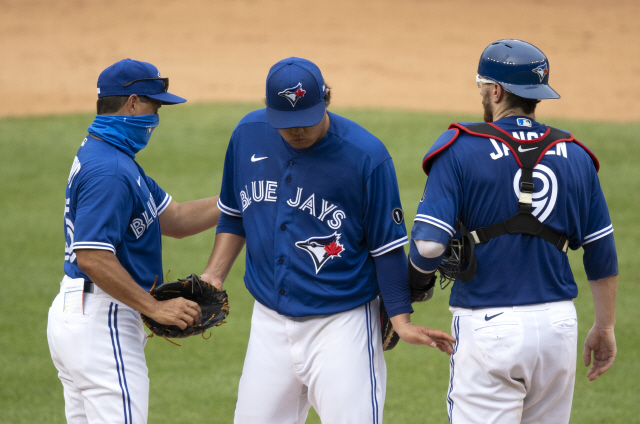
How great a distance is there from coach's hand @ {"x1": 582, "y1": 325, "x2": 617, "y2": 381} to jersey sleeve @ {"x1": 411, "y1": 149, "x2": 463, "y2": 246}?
0.93 meters

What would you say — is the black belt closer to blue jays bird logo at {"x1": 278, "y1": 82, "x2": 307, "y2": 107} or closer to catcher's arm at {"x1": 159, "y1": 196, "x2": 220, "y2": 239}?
catcher's arm at {"x1": 159, "y1": 196, "x2": 220, "y2": 239}

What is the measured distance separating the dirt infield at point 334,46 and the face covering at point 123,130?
1431cm

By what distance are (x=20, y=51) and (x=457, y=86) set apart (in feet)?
46.9

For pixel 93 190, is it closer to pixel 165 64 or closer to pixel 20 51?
pixel 165 64

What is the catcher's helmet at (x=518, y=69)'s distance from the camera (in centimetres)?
316

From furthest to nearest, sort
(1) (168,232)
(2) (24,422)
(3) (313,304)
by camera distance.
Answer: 1. (2) (24,422)
2. (1) (168,232)
3. (3) (313,304)

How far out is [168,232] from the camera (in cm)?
419

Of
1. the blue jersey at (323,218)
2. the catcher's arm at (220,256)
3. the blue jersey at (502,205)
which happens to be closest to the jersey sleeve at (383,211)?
the blue jersey at (323,218)

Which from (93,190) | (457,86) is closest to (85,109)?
(457,86)

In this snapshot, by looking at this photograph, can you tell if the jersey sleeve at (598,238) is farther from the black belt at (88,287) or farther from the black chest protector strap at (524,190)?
the black belt at (88,287)

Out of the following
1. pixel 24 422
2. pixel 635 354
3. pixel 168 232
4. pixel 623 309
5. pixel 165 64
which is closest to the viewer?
pixel 168 232

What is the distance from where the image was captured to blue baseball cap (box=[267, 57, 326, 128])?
10.2 ft

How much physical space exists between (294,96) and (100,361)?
1465mm

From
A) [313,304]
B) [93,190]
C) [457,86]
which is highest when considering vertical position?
[93,190]
